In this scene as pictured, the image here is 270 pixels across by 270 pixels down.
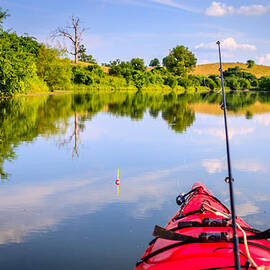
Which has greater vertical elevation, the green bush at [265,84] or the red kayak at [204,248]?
the green bush at [265,84]

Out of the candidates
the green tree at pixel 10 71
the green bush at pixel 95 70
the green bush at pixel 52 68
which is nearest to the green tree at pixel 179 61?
the green bush at pixel 95 70

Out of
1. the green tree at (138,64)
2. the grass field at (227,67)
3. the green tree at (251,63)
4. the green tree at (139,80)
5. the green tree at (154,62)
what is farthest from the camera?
the green tree at (154,62)

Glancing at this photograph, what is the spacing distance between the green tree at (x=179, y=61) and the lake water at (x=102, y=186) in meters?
85.3

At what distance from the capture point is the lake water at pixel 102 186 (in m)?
4.92

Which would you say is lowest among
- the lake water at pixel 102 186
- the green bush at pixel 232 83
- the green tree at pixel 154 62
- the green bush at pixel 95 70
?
the lake water at pixel 102 186

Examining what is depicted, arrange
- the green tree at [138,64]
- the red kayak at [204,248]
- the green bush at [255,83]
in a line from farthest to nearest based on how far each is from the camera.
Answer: the green bush at [255,83] → the green tree at [138,64] → the red kayak at [204,248]

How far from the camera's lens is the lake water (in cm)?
492

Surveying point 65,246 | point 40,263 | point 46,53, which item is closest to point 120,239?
point 65,246

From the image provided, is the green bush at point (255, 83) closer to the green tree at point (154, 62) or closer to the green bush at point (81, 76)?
the green tree at point (154, 62)

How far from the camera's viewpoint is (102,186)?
8055 mm

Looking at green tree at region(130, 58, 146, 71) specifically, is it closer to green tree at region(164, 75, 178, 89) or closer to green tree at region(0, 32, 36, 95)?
green tree at region(164, 75, 178, 89)

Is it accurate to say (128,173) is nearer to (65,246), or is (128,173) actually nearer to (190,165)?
(190,165)

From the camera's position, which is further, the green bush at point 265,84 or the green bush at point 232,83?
the green bush at point 265,84

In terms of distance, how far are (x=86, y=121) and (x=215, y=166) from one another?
12134 millimetres
